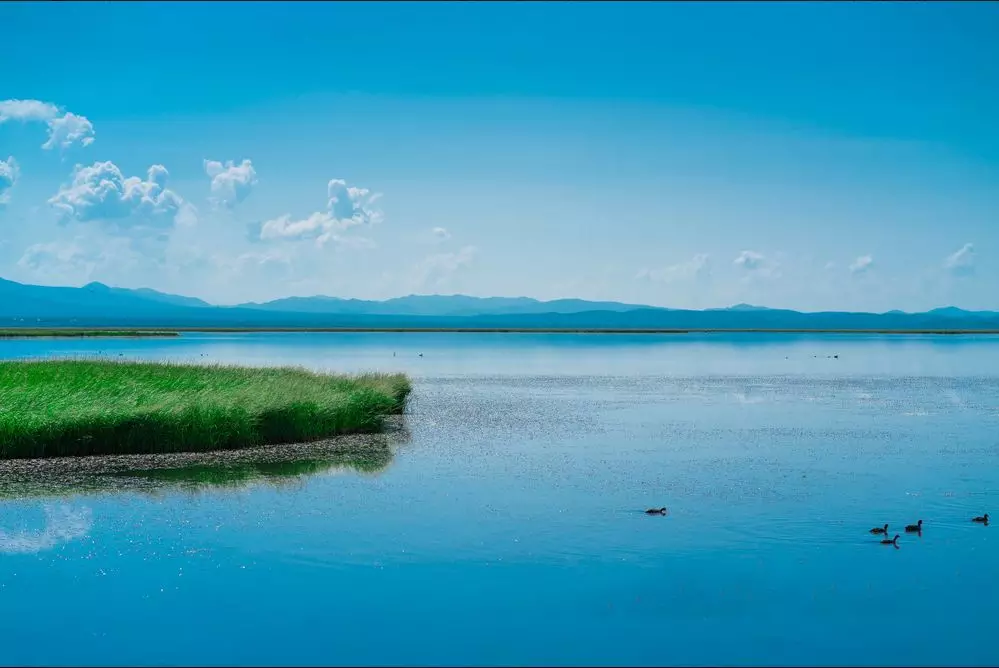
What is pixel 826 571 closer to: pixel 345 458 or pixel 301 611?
pixel 301 611

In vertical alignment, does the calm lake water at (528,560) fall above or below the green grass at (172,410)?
below

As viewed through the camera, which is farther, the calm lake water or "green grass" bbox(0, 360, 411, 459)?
"green grass" bbox(0, 360, 411, 459)

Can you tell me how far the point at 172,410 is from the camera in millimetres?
28469

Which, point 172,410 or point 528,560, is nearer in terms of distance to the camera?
point 528,560

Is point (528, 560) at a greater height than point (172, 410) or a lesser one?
lesser

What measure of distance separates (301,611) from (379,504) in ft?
23.3

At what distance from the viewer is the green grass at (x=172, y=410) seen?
2677cm

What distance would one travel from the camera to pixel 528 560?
55.9 feet

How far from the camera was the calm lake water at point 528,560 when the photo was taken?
13242mm

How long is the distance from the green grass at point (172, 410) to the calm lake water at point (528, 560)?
3264mm

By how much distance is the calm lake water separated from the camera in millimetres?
13242

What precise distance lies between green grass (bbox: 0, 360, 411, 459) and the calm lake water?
326 cm

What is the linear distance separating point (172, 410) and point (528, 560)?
51.2 ft

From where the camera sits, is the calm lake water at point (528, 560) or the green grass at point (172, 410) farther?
the green grass at point (172, 410)
